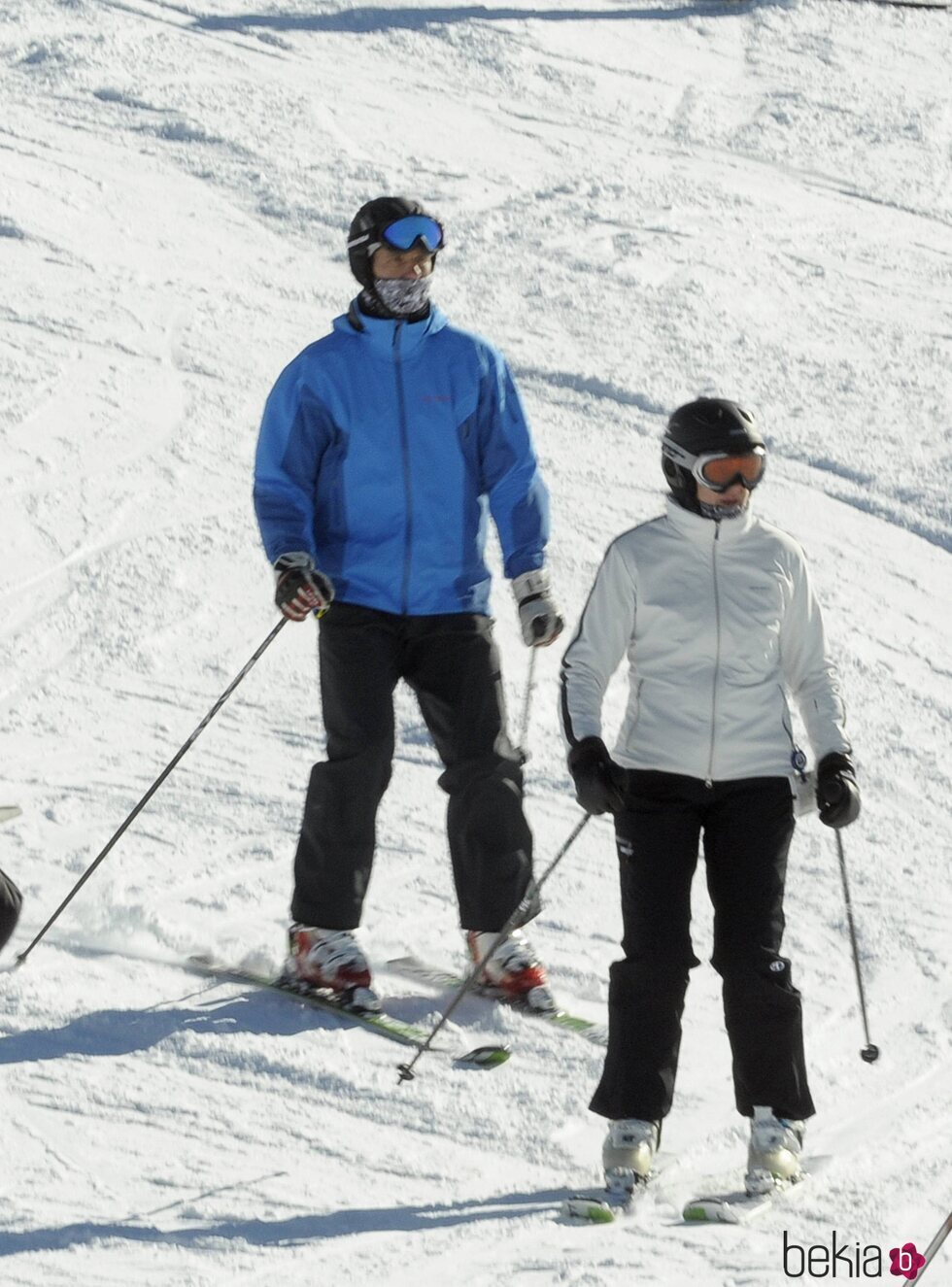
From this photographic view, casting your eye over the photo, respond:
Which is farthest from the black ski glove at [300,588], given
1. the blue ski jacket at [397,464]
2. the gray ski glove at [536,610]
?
the gray ski glove at [536,610]

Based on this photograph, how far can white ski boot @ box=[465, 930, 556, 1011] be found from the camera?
192 inches

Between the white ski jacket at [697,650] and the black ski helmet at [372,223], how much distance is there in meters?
1.09

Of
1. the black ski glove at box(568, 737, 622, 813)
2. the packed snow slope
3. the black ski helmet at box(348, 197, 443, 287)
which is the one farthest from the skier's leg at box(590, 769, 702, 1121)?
the black ski helmet at box(348, 197, 443, 287)

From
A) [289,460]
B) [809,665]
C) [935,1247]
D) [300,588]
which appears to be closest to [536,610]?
[300,588]

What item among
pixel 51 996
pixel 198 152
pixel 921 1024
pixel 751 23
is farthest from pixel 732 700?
pixel 751 23

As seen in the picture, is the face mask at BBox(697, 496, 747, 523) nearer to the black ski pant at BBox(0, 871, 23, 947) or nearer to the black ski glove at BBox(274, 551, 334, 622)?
the black ski glove at BBox(274, 551, 334, 622)

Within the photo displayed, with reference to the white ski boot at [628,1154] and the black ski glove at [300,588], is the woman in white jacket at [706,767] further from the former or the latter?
the black ski glove at [300,588]

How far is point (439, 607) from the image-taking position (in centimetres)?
481

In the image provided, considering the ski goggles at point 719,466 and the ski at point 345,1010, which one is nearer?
the ski goggles at point 719,466

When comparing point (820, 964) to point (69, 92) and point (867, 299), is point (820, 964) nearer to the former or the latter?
point (867, 299)

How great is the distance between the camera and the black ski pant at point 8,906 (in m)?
4.05

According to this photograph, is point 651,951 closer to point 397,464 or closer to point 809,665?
point 809,665

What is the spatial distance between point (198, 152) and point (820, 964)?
7789 millimetres

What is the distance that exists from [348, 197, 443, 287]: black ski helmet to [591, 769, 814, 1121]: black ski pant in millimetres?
1479
